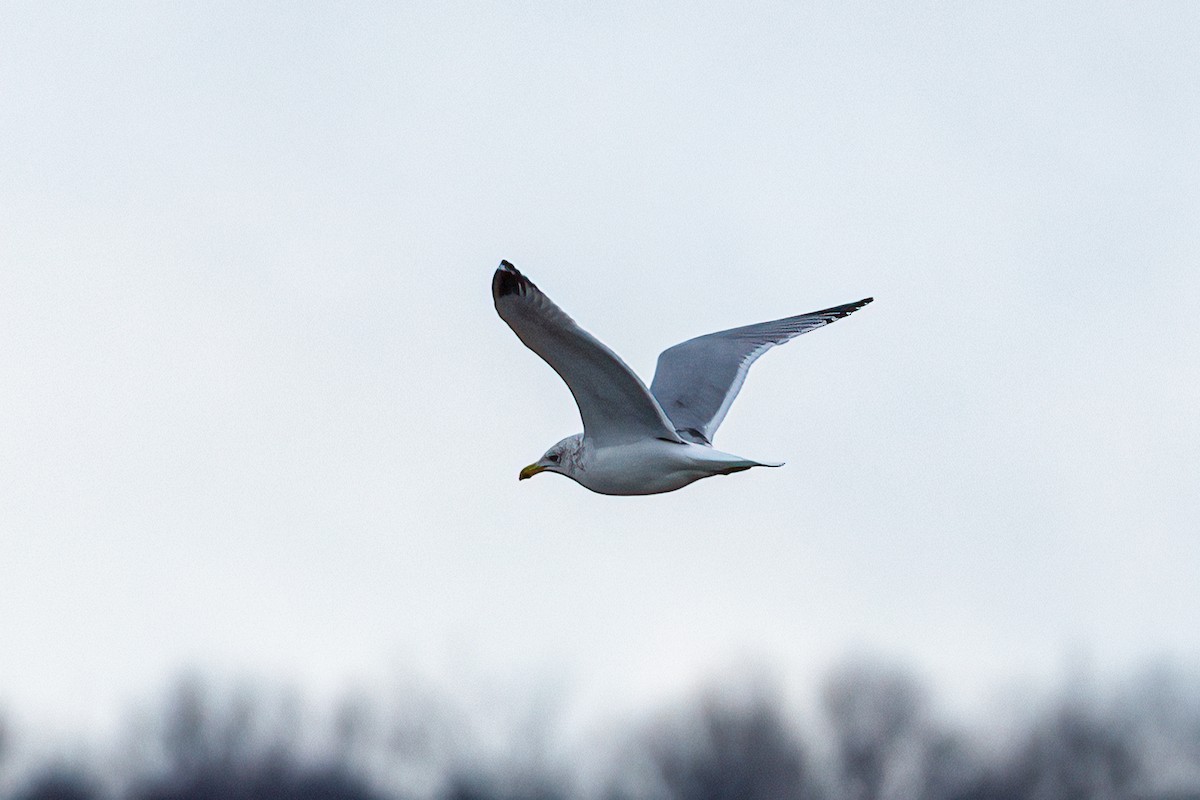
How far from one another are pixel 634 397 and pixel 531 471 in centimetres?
159

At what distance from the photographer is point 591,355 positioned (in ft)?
35.8

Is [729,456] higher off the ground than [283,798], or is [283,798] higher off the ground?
[729,456]

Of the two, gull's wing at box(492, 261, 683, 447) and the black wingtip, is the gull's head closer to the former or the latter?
gull's wing at box(492, 261, 683, 447)

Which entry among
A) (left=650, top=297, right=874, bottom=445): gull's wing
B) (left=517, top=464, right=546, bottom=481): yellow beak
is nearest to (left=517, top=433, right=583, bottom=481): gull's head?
(left=517, top=464, right=546, bottom=481): yellow beak

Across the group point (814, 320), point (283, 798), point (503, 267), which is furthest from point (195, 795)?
point (503, 267)

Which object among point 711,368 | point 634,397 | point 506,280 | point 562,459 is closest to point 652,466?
point 634,397

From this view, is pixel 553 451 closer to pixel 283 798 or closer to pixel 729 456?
pixel 729 456

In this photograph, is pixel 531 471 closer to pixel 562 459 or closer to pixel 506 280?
pixel 562 459

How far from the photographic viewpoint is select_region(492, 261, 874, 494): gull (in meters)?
10.6

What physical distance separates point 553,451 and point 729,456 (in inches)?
56.4

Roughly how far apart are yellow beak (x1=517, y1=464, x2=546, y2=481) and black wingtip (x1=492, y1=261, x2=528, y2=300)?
7.88 feet

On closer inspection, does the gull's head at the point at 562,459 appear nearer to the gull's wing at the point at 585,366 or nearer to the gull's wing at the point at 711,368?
the gull's wing at the point at 585,366

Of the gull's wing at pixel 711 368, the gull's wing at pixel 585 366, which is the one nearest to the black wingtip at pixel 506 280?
the gull's wing at pixel 585 366

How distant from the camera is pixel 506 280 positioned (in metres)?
10.5
